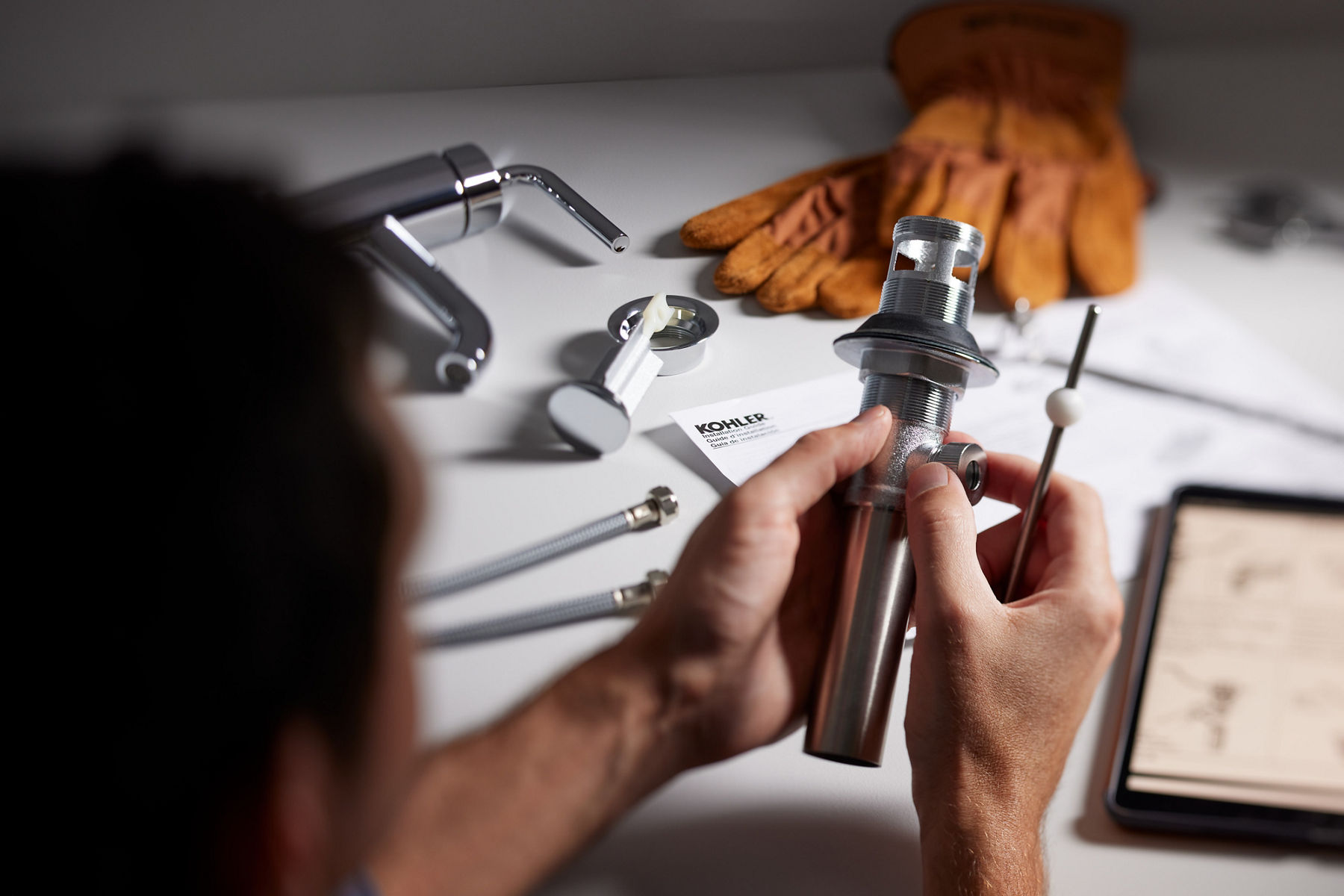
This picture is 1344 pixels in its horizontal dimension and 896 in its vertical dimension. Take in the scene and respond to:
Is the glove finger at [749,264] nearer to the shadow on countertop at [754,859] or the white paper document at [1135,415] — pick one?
the white paper document at [1135,415]

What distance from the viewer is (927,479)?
1.43 ft

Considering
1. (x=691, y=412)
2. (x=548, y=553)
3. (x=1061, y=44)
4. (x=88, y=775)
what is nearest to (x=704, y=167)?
(x=691, y=412)

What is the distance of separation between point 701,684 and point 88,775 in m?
0.30

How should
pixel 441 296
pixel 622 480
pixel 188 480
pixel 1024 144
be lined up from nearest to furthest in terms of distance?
pixel 188 480 < pixel 441 296 < pixel 622 480 < pixel 1024 144

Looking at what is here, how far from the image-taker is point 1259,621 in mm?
578

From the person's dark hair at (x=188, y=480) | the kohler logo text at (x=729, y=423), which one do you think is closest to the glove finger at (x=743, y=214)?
the kohler logo text at (x=729, y=423)

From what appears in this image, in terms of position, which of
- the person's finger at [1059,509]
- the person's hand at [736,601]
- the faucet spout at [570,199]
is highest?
the faucet spout at [570,199]

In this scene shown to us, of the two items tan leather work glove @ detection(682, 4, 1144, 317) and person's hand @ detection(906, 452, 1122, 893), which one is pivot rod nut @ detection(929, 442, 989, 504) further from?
tan leather work glove @ detection(682, 4, 1144, 317)

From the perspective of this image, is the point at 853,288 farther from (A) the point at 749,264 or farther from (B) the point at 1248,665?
(B) the point at 1248,665

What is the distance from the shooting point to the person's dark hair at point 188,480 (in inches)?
6.5

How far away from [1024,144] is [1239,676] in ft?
1.82

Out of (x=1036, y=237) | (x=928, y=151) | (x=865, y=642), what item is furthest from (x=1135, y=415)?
(x=865, y=642)

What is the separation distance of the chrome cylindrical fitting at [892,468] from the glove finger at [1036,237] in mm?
357

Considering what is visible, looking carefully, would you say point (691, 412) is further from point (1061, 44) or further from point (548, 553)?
point (1061, 44)
